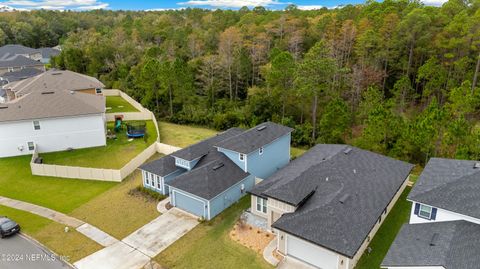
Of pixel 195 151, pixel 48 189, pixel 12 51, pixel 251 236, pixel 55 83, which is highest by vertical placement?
pixel 12 51

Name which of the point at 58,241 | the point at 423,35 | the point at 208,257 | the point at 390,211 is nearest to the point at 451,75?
the point at 423,35

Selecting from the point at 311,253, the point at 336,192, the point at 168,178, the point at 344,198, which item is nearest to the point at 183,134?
the point at 168,178

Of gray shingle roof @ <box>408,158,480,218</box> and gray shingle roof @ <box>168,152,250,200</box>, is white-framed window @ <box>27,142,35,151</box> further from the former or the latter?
gray shingle roof @ <box>408,158,480,218</box>

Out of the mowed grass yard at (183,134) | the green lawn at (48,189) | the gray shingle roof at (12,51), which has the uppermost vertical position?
the gray shingle roof at (12,51)

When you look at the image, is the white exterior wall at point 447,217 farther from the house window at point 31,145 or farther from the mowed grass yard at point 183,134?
the house window at point 31,145

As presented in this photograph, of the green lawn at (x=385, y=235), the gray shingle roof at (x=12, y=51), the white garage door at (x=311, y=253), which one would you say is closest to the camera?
the white garage door at (x=311, y=253)

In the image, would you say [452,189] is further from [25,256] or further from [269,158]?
[25,256]

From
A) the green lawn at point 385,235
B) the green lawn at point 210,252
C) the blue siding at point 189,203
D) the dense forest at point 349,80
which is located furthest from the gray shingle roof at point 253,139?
the green lawn at point 385,235

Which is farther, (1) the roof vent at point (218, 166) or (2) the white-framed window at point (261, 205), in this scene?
(1) the roof vent at point (218, 166)
